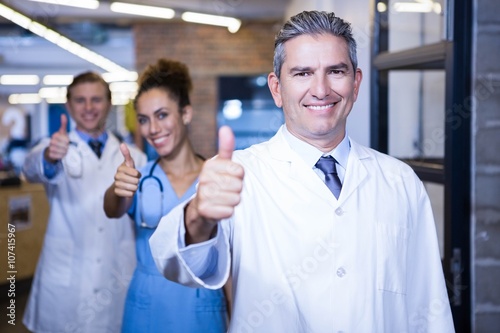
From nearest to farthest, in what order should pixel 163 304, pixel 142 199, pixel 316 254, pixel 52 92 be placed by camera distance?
pixel 316 254 < pixel 163 304 < pixel 142 199 < pixel 52 92

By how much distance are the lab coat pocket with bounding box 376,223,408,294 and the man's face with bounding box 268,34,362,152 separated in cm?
29

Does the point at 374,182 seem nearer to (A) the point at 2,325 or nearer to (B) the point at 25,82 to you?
(A) the point at 2,325

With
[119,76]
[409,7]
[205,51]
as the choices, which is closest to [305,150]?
[409,7]

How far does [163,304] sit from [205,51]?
7451 millimetres

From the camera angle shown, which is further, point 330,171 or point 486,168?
point 486,168

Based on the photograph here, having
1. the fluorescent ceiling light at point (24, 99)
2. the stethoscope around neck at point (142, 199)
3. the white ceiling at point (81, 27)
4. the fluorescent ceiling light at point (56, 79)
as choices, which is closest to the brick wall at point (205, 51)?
the white ceiling at point (81, 27)

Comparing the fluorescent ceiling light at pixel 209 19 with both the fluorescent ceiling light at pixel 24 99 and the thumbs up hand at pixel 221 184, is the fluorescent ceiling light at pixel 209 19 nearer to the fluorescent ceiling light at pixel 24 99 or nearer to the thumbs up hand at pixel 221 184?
the thumbs up hand at pixel 221 184

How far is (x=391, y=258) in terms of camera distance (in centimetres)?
153

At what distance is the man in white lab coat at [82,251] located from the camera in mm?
2928

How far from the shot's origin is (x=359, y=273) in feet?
4.89

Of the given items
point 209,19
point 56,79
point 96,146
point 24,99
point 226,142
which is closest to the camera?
point 226,142

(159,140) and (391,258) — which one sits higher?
(159,140)

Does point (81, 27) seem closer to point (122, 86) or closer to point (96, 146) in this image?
point (122, 86)

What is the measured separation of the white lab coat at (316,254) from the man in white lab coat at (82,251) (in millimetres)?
1537
